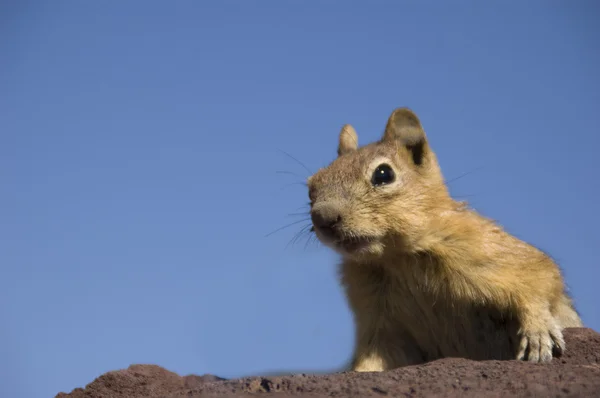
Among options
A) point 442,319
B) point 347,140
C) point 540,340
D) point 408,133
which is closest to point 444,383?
point 540,340

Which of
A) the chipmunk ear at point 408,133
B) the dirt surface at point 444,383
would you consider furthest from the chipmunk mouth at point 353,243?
the dirt surface at point 444,383

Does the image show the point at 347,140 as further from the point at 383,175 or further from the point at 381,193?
the point at 381,193

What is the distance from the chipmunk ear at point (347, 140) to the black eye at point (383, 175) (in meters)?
1.37

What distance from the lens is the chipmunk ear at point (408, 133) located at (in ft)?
30.3

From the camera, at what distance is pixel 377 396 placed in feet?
18.7

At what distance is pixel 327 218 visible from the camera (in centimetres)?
799

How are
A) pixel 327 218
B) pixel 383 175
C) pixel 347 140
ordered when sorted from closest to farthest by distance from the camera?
pixel 327 218 < pixel 383 175 < pixel 347 140

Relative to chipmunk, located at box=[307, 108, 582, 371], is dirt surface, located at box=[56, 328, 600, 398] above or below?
below

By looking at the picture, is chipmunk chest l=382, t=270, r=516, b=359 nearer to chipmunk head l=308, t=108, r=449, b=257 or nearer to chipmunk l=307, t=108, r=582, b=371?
chipmunk l=307, t=108, r=582, b=371

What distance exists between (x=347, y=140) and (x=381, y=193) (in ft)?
7.37

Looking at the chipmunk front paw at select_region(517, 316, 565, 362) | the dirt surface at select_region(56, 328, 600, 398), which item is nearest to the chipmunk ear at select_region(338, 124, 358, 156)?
the chipmunk front paw at select_region(517, 316, 565, 362)

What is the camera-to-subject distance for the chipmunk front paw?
778 cm

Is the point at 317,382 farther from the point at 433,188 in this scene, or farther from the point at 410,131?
the point at 410,131

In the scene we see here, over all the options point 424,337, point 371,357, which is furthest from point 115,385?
point 424,337
